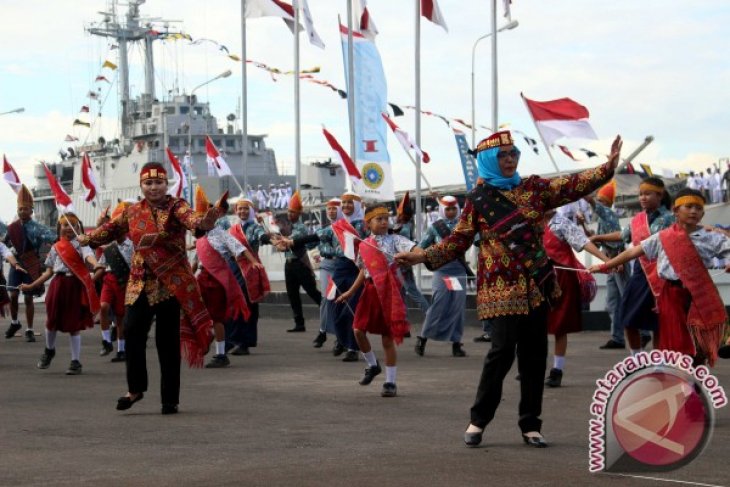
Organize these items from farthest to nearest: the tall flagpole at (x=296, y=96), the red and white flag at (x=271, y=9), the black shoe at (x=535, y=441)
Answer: the red and white flag at (x=271, y=9) < the tall flagpole at (x=296, y=96) < the black shoe at (x=535, y=441)

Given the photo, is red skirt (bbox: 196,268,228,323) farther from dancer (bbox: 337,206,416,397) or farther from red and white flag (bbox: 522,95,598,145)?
red and white flag (bbox: 522,95,598,145)

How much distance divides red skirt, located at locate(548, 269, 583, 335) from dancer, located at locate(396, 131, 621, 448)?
3.75m

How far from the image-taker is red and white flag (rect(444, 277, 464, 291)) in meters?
15.4

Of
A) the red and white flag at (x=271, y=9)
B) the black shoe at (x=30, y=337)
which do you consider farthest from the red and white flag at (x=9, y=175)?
the red and white flag at (x=271, y=9)

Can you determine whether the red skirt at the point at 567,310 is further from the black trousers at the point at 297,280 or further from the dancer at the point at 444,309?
the black trousers at the point at 297,280

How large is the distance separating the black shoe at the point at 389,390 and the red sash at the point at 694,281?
2717mm

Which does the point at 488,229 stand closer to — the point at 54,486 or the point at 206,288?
the point at 54,486

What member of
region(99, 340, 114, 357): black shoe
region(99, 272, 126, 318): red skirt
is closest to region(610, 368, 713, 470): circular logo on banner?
region(99, 272, 126, 318): red skirt

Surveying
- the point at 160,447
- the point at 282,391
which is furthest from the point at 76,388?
the point at 160,447

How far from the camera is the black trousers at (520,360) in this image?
8.46 m

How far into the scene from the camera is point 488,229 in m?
8.54

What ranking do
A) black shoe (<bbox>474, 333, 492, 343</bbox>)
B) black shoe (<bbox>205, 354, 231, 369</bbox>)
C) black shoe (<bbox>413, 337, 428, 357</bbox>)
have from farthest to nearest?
black shoe (<bbox>474, 333, 492, 343</bbox>)
black shoe (<bbox>413, 337, 428, 357</bbox>)
black shoe (<bbox>205, 354, 231, 369</bbox>)

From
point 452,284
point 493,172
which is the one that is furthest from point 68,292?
point 493,172

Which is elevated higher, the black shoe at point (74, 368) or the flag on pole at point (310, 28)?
the flag on pole at point (310, 28)
